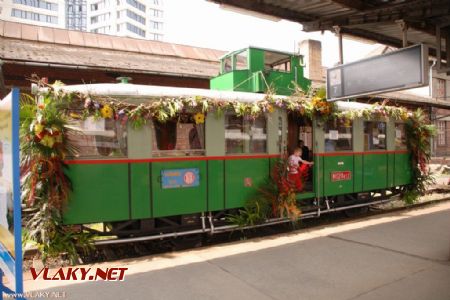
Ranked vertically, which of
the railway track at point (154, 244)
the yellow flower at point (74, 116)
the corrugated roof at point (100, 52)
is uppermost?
the corrugated roof at point (100, 52)

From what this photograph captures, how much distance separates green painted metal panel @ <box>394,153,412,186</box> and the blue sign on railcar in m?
6.32

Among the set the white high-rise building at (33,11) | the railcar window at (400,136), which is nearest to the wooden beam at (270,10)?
the railcar window at (400,136)

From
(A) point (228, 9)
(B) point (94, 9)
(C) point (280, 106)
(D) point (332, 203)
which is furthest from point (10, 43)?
(B) point (94, 9)

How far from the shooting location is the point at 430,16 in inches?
192

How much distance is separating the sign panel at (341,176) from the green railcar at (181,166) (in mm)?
39

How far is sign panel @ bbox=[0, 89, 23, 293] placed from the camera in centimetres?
255

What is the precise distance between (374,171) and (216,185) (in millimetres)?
4907

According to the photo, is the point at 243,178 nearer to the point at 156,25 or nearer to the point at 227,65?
the point at 227,65

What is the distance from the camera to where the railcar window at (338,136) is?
332 inches

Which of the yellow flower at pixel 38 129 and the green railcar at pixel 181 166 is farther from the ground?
the yellow flower at pixel 38 129

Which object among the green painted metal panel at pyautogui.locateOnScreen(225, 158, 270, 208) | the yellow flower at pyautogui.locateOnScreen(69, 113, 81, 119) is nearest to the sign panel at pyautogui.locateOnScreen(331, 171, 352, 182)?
the green painted metal panel at pyautogui.locateOnScreen(225, 158, 270, 208)

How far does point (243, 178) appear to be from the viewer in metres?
7.06

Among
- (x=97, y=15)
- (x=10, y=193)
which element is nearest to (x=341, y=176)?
(x=10, y=193)

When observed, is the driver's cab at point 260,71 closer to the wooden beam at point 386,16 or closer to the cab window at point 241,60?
the cab window at point 241,60
